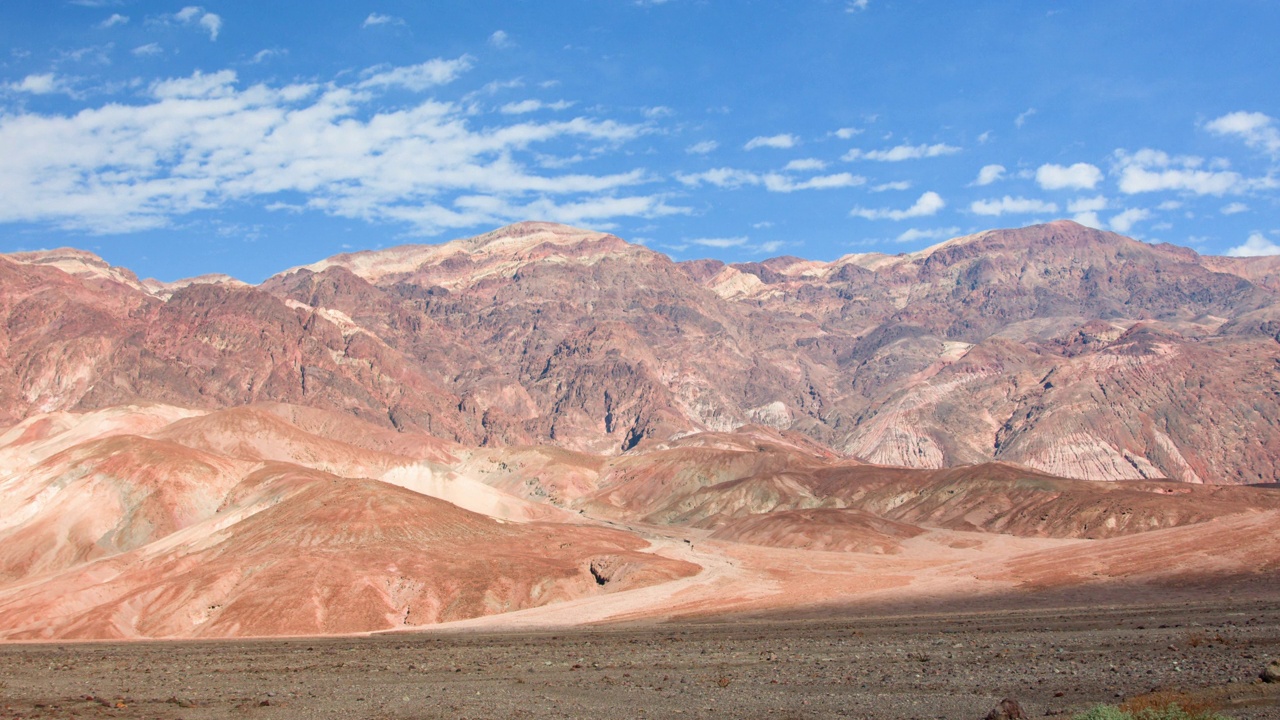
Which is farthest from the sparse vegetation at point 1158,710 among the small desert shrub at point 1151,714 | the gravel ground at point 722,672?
the gravel ground at point 722,672

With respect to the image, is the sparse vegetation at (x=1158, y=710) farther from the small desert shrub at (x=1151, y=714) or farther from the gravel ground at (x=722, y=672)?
the gravel ground at (x=722, y=672)

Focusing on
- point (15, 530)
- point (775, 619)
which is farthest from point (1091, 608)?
point (15, 530)

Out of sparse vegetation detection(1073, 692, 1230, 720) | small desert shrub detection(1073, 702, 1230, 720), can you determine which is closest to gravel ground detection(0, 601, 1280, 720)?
sparse vegetation detection(1073, 692, 1230, 720)

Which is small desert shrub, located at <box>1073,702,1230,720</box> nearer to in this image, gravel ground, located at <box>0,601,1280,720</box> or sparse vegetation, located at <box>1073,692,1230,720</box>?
sparse vegetation, located at <box>1073,692,1230,720</box>

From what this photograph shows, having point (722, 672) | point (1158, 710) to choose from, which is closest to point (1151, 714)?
point (1158, 710)

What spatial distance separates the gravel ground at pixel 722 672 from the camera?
34.7 meters

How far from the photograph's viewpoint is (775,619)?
76000 millimetres

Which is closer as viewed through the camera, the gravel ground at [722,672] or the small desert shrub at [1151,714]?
the small desert shrub at [1151,714]

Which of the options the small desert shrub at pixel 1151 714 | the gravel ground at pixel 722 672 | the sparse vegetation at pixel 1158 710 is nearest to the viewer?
the small desert shrub at pixel 1151 714

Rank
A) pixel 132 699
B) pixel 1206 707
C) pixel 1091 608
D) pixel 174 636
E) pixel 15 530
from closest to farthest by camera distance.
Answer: pixel 1206 707, pixel 132 699, pixel 1091 608, pixel 174 636, pixel 15 530

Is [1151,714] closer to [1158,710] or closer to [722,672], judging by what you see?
[1158,710]

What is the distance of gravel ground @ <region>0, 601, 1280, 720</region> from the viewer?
3472cm

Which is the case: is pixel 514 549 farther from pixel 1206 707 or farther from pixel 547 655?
pixel 1206 707

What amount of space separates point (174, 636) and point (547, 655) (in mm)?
47107
